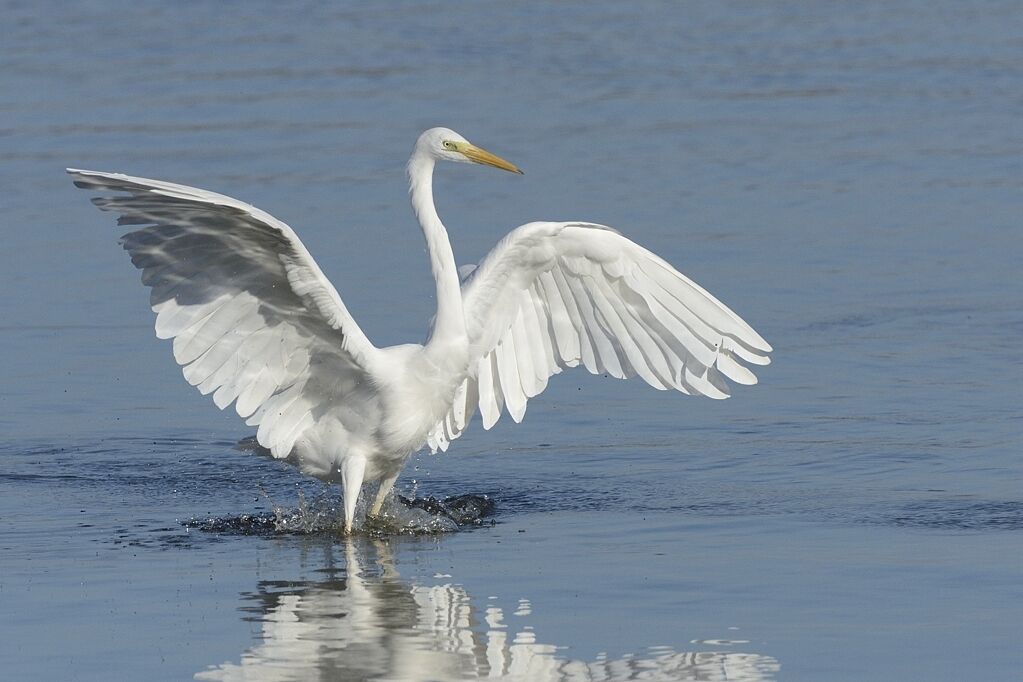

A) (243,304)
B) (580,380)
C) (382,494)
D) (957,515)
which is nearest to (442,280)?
(243,304)

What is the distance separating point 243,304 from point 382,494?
188 centimetres

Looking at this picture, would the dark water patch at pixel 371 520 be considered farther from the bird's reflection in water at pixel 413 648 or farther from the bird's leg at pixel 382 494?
the bird's reflection in water at pixel 413 648

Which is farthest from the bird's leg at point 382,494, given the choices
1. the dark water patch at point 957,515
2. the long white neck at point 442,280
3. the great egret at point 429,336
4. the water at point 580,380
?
the dark water patch at point 957,515

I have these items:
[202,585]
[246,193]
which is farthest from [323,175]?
[202,585]

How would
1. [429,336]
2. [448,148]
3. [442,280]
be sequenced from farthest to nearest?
1. [448,148]
2. [429,336]
3. [442,280]

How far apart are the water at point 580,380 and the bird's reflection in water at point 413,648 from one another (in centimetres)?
3

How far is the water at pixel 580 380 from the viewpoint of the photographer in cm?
937

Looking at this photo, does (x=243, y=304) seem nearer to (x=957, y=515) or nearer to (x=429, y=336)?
(x=429, y=336)

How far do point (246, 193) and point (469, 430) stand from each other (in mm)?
6396

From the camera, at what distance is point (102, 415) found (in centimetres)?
1427

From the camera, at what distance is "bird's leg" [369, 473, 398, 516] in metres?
12.5

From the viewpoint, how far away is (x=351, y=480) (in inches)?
476

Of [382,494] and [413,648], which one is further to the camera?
[382,494]

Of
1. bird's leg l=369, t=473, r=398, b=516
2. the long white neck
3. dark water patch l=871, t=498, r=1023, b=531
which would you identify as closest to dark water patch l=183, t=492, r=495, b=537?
bird's leg l=369, t=473, r=398, b=516
